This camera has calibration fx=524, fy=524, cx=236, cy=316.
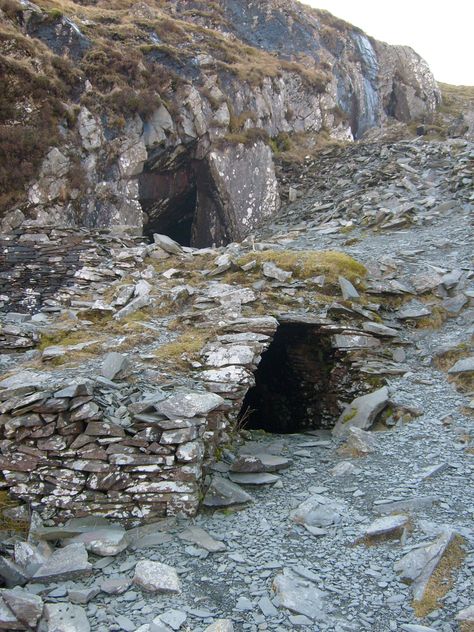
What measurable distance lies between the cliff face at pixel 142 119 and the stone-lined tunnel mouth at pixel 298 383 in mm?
10727

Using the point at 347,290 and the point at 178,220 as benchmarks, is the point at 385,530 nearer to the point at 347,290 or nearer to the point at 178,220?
the point at 347,290

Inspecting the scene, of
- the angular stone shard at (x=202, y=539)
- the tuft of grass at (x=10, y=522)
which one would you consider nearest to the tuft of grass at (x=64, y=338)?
the tuft of grass at (x=10, y=522)

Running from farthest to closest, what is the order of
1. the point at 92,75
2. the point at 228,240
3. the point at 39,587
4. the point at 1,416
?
the point at 228,240
the point at 92,75
the point at 1,416
the point at 39,587

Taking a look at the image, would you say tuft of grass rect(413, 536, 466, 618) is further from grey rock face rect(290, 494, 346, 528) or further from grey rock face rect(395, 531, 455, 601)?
grey rock face rect(290, 494, 346, 528)

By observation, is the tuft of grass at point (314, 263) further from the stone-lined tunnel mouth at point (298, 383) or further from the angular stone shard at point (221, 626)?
the angular stone shard at point (221, 626)

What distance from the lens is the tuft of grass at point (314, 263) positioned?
13.7m

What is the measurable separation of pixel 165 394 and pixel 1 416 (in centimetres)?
234

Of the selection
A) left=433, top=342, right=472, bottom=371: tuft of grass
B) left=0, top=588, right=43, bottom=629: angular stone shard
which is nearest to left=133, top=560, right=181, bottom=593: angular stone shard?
left=0, top=588, right=43, bottom=629: angular stone shard

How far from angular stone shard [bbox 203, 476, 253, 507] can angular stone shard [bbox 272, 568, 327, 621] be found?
5.66 feet

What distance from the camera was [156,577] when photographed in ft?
18.5

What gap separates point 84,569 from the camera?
5.80 meters

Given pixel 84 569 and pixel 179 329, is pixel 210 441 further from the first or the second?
pixel 179 329

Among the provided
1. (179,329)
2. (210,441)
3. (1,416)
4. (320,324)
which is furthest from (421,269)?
(1,416)

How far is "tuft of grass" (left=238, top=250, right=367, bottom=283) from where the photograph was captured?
1371cm
